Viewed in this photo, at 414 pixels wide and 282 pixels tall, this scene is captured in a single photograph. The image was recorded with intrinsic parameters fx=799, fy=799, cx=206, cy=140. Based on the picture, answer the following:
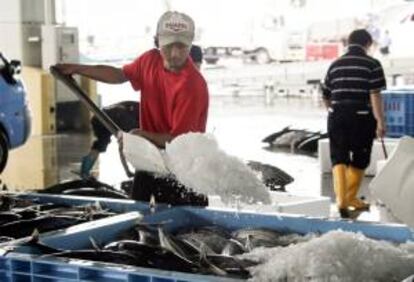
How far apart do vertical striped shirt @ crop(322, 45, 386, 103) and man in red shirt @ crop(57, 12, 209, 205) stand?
3.80 m

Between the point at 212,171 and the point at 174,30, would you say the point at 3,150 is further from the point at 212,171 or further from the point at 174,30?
the point at 212,171

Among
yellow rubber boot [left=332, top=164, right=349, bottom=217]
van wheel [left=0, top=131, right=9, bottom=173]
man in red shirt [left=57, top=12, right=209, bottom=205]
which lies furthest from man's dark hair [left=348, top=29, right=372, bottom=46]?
van wheel [left=0, top=131, right=9, bottom=173]

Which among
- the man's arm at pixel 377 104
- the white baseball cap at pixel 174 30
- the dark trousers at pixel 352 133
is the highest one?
the white baseball cap at pixel 174 30

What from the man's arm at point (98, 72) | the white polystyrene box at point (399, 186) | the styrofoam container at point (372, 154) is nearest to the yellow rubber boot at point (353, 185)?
the styrofoam container at point (372, 154)

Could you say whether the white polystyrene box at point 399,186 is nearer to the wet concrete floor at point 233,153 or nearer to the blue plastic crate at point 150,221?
the blue plastic crate at point 150,221

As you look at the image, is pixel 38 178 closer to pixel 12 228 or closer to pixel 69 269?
pixel 12 228

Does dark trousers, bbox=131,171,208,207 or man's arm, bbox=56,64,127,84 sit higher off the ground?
man's arm, bbox=56,64,127,84

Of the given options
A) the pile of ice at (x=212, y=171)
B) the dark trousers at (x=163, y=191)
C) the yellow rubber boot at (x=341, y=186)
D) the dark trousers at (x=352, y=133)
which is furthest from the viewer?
the yellow rubber boot at (x=341, y=186)

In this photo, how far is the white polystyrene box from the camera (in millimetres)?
2514

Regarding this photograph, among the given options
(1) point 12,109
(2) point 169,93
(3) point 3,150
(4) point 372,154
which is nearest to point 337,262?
(2) point 169,93

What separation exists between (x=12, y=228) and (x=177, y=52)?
1.42 metres

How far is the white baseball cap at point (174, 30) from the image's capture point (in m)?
4.43

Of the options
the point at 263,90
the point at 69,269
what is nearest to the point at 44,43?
the point at 263,90

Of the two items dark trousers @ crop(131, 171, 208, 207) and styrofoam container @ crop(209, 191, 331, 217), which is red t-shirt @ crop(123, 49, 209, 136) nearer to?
dark trousers @ crop(131, 171, 208, 207)
